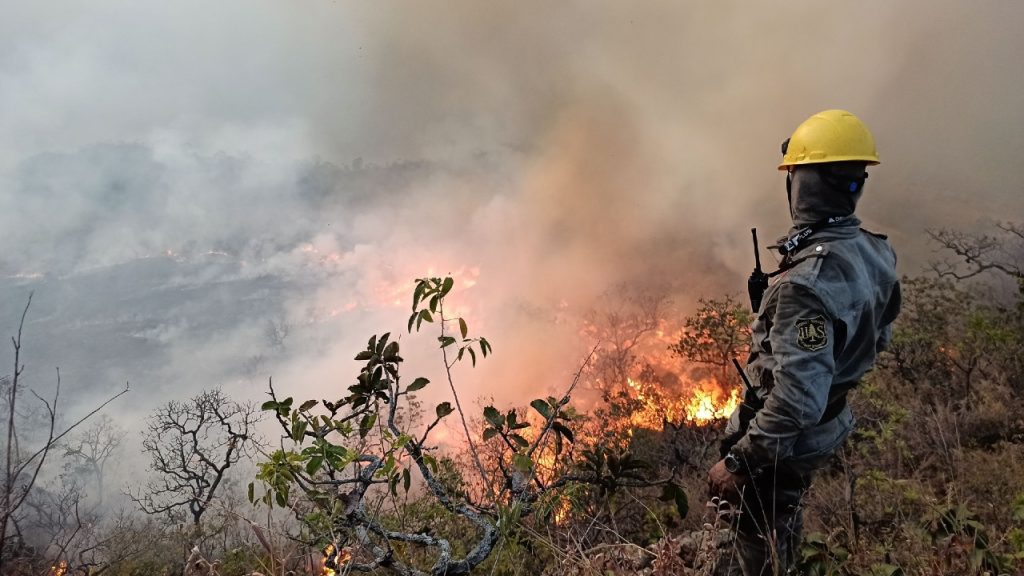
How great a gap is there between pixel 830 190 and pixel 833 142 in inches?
9.8

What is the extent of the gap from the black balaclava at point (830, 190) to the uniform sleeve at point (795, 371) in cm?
48

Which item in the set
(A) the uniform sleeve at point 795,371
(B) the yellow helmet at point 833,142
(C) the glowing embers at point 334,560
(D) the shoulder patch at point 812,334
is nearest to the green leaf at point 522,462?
(C) the glowing embers at point 334,560

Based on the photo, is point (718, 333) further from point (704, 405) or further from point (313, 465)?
point (313, 465)

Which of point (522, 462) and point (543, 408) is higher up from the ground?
point (543, 408)

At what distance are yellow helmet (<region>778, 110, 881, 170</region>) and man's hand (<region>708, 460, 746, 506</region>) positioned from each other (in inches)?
63.9

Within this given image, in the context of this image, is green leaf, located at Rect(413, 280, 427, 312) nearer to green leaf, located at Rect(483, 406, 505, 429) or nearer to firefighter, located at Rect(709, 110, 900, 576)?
green leaf, located at Rect(483, 406, 505, 429)

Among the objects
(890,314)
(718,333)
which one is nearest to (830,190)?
(890,314)

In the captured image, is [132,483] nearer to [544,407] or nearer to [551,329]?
[551,329]

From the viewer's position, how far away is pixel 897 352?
940 cm

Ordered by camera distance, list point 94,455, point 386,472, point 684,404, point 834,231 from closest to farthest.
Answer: point 386,472 → point 834,231 → point 684,404 → point 94,455

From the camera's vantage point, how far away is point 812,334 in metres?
2.09

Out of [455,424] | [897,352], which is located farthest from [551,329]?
[897,352]

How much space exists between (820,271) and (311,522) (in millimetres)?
2583

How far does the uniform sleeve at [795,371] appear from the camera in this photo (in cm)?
207
